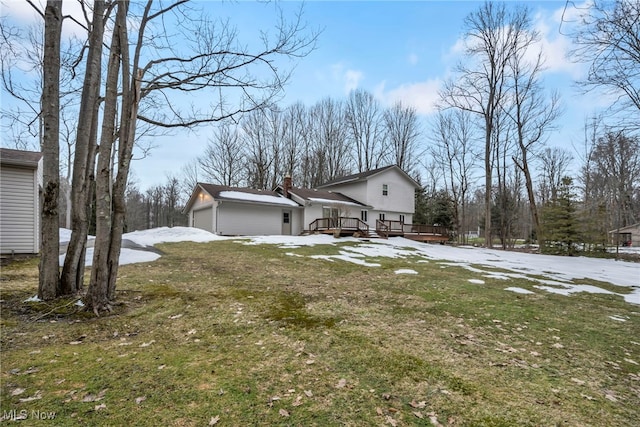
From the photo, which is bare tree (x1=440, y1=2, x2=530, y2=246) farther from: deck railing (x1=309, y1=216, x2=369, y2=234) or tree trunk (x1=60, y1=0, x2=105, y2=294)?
tree trunk (x1=60, y1=0, x2=105, y2=294)

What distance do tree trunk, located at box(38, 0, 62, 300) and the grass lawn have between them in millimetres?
501

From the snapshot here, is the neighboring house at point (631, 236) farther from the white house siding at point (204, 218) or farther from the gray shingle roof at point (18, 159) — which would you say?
the gray shingle roof at point (18, 159)

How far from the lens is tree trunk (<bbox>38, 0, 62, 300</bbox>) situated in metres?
4.78

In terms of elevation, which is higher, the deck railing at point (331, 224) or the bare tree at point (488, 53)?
the bare tree at point (488, 53)

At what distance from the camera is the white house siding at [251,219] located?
20352 mm

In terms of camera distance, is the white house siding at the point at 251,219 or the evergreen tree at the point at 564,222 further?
the white house siding at the point at 251,219

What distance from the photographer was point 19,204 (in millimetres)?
9648

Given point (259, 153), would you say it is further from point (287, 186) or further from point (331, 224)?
point (331, 224)

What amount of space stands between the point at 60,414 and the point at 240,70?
20.0 ft

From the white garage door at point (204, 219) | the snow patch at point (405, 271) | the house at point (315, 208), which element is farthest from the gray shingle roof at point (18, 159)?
the snow patch at point (405, 271)

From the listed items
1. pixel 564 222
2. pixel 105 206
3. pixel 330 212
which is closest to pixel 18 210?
pixel 105 206

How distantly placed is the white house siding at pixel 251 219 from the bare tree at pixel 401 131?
58.9ft

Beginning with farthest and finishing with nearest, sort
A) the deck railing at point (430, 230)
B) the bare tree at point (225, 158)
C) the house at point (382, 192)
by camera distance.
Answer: the bare tree at point (225, 158) → the house at point (382, 192) → the deck railing at point (430, 230)

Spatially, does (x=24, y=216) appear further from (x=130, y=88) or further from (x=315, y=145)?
(x=315, y=145)
